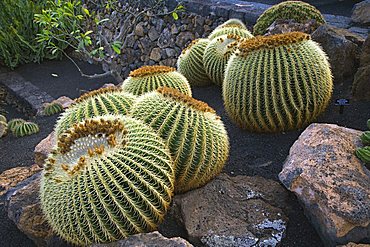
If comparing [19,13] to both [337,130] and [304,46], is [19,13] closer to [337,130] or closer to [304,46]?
[304,46]

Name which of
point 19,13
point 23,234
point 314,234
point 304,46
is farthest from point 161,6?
point 314,234

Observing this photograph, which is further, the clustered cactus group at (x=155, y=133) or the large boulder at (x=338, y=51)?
the large boulder at (x=338, y=51)

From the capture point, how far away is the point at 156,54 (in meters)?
7.25

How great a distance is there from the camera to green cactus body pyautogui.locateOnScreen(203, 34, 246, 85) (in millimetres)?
4066

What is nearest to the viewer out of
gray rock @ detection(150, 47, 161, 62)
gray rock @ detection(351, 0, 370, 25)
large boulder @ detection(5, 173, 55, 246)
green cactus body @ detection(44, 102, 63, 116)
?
large boulder @ detection(5, 173, 55, 246)

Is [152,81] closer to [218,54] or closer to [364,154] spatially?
[218,54]

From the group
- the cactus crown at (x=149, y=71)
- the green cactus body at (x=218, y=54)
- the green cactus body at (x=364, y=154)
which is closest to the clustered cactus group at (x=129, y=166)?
the green cactus body at (x=364, y=154)

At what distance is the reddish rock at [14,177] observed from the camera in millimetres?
3266

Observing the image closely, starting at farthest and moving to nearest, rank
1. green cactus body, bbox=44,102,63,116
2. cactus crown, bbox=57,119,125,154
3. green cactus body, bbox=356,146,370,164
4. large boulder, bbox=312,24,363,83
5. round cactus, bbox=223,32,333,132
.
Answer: green cactus body, bbox=44,102,63,116
large boulder, bbox=312,24,363,83
round cactus, bbox=223,32,333,132
green cactus body, bbox=356,146,370,164
cactus crown, bbox=57,119,125,154

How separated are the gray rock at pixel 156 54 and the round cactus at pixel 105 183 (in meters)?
5.20

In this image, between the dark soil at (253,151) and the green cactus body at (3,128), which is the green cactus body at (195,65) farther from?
the green cactus body at (3,128)

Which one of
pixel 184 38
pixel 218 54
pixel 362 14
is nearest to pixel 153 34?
pixel 184 38

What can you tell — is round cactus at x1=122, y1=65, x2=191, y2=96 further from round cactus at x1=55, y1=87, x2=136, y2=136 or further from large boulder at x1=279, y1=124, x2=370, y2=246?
large boulder at x1=279, y1=124, x2=370, y2=246

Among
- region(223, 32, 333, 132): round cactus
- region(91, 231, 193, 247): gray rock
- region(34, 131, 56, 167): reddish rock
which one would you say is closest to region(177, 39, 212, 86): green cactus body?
region(223, 32, 333, 132): round cactus
